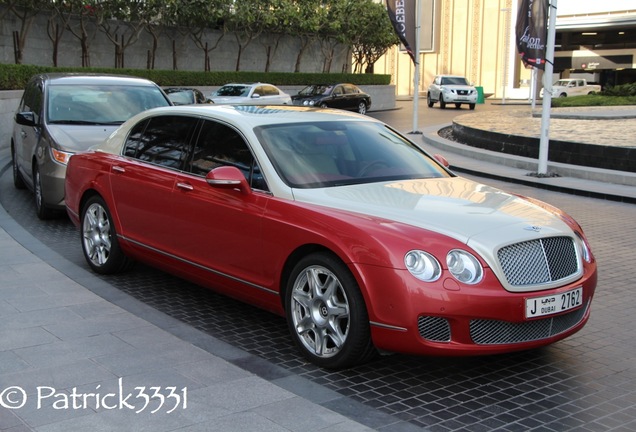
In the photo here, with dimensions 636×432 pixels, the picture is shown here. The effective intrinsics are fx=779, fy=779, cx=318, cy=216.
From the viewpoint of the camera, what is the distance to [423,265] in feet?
14.9

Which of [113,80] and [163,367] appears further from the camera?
[113,80]

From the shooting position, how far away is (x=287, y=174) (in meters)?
5.53

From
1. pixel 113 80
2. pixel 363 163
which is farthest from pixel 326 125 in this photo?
pixel 113 80

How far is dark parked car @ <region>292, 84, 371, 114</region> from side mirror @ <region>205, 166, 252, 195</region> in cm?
2823

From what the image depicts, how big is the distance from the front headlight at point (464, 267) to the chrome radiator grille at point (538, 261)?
0.54ft

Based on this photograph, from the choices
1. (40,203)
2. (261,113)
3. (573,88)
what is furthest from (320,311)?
(573,88)

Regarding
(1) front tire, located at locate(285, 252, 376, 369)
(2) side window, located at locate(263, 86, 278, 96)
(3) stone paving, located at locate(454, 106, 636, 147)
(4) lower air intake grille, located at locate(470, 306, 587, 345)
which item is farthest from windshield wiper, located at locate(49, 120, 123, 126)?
(2) side window, located at locate(263, 86, 278, 96)

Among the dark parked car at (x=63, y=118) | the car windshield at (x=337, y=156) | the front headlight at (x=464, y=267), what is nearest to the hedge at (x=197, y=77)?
the dark parked car at (x=63, y=118)

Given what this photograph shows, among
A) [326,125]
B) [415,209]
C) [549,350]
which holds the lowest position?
[549,350]

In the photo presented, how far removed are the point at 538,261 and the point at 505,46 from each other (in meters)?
58.9

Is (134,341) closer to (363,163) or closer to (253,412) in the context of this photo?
(253,412)

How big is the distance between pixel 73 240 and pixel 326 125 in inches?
158

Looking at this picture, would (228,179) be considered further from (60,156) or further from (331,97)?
(331,97)

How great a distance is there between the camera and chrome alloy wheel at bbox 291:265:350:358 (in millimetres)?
4863
